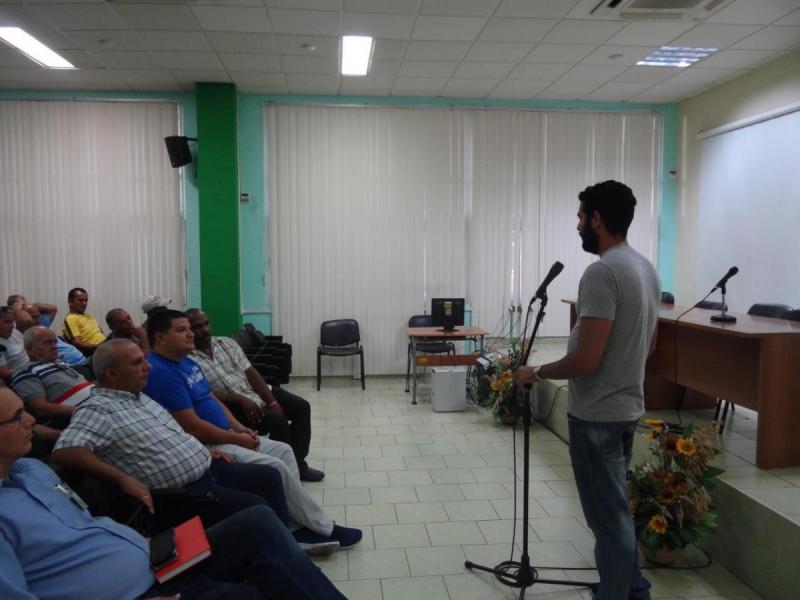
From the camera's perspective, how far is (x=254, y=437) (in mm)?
3023

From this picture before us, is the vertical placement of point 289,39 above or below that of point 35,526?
above

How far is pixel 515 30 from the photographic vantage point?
15.7ft

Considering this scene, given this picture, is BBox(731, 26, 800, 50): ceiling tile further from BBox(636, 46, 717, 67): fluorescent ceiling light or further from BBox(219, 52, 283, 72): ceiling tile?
BBox(219, 52, 283, 72): ceiling tile

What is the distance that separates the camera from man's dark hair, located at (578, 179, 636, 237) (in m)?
2.01

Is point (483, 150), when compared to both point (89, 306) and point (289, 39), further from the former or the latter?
point (89, 306)

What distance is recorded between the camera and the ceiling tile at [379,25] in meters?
4.54

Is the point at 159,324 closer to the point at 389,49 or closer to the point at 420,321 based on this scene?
the point at 389,49

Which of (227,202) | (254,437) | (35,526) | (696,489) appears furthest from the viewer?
(227,202)

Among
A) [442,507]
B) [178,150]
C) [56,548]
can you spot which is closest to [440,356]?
[442,507]

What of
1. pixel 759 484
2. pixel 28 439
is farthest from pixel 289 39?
pixel 759 484

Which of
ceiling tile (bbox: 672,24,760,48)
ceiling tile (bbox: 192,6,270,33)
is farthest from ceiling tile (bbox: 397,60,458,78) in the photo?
ceiling tile (bbox: 672,24,760,48)

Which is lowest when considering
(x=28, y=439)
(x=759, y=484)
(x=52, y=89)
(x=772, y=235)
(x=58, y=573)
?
(x=759, y=484)

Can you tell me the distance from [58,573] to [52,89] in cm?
641

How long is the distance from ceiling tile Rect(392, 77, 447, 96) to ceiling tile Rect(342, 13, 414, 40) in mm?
1156
